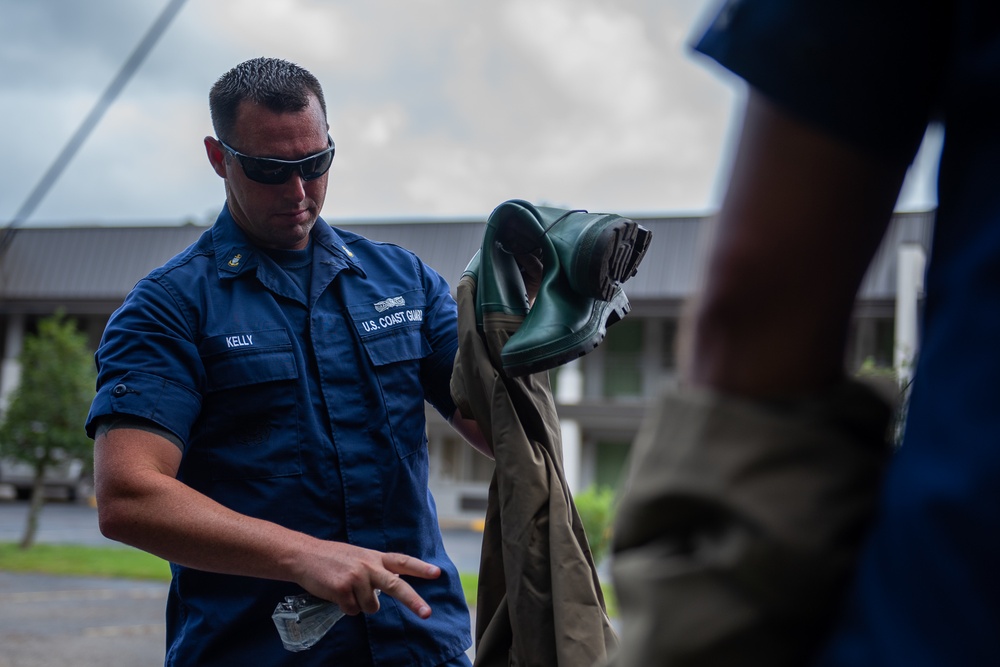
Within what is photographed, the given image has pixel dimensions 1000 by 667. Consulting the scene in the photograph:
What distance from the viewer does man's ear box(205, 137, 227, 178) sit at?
2.55m

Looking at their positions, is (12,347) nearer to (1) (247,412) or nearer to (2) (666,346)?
(2) (666,346)

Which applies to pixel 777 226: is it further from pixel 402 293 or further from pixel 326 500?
pixel 402 293

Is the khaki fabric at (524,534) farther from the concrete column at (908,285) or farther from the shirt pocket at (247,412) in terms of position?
the concrete column at (908,285)

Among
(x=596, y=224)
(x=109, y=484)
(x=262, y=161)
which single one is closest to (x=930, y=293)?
(x=596, y=224)

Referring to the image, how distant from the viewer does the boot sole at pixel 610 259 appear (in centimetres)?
182

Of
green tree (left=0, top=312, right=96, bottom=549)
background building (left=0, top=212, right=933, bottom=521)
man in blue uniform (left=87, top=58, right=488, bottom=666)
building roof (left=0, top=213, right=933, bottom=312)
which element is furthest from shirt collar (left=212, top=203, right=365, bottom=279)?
background building (left=0, top=212, right=933, bottom=521)

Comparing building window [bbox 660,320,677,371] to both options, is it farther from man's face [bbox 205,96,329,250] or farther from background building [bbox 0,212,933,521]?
man's face [bbox 205,96,329,250]

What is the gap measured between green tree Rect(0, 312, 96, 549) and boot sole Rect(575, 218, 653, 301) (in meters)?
13.4

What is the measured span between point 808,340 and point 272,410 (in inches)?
66.1

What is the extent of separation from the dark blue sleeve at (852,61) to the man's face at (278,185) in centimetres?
178

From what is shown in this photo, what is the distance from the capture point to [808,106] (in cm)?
76

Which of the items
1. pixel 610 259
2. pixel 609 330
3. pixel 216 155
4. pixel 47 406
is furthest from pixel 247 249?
pixel 609 330

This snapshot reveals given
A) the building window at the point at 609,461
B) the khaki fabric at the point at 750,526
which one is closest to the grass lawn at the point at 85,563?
the khaki fabric at the point at 750,526

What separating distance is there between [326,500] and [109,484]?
45 centimetres
